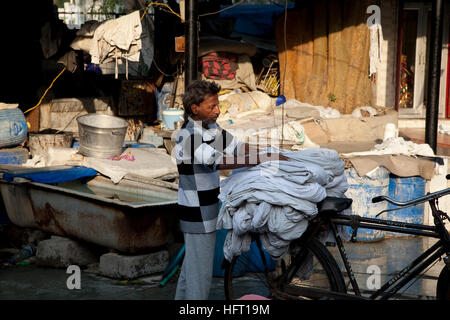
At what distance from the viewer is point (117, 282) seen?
20.3 ft

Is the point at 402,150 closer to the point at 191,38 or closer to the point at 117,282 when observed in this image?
the point at 191,38

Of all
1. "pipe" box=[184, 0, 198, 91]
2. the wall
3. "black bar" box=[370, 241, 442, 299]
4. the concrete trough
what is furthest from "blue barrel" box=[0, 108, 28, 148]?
the wall

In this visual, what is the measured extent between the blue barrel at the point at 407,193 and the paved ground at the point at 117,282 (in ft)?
1.49

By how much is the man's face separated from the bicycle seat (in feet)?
3.24

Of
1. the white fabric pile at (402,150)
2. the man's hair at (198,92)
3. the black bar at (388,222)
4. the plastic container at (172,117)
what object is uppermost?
the man's hair at (198,92)

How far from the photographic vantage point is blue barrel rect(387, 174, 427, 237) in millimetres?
7570

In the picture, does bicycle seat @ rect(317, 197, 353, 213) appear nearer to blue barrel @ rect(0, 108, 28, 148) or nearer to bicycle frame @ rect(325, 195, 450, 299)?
→ bicycle frame @ rect(325, 195, 450, 299)

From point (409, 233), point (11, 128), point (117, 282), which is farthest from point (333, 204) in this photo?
point (11, 128)

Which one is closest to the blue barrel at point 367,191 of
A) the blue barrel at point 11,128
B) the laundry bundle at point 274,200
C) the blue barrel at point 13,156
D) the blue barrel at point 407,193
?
the blue barrel at point 407,193

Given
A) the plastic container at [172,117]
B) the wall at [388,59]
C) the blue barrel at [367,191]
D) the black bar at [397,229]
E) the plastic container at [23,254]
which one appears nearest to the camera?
the black bar at [397,229]

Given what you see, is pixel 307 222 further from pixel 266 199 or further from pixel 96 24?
pixel 96 24

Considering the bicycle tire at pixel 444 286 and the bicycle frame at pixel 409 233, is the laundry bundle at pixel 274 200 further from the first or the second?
the bicycle tire at pixel 444 286

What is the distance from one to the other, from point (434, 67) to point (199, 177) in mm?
5480

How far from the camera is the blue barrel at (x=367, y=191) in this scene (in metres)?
7.48
